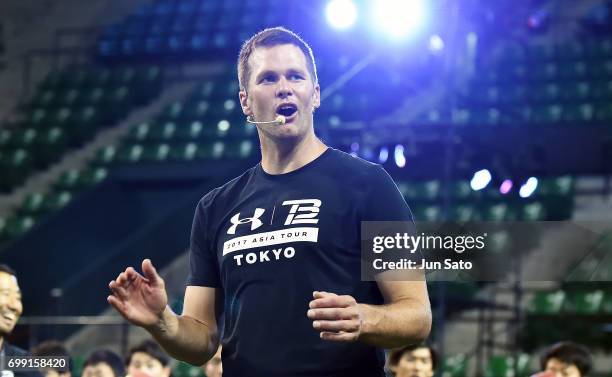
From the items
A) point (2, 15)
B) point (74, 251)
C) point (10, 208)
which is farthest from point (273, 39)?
point (2, 15)

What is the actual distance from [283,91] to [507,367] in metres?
6.85

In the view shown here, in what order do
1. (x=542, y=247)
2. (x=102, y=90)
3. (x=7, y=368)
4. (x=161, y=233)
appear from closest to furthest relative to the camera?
(x=7, y=368) → (x=542, y=247) → (x=161, y=233) → (x=102, y=90)

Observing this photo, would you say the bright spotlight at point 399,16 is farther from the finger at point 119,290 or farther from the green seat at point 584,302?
the finger at point 119,290

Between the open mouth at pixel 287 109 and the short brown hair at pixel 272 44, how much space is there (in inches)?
4.5

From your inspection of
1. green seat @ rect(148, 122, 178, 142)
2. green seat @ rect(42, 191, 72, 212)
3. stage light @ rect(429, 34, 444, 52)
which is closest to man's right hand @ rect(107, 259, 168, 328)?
stage light @ rect(429, 34, 444, 52)

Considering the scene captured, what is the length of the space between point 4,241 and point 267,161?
10.9 meters

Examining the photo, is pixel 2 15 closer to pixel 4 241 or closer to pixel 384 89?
pixel 4 241

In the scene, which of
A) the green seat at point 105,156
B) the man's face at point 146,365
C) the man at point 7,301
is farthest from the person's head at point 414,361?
the green seat at point 105,156

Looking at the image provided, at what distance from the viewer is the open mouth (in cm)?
269

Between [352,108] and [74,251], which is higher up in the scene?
[352,108]

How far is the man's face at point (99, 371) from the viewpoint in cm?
644

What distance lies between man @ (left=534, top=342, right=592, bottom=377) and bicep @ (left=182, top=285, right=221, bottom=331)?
3.78 m

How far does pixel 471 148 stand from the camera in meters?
10.7

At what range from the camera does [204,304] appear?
9.27ft
